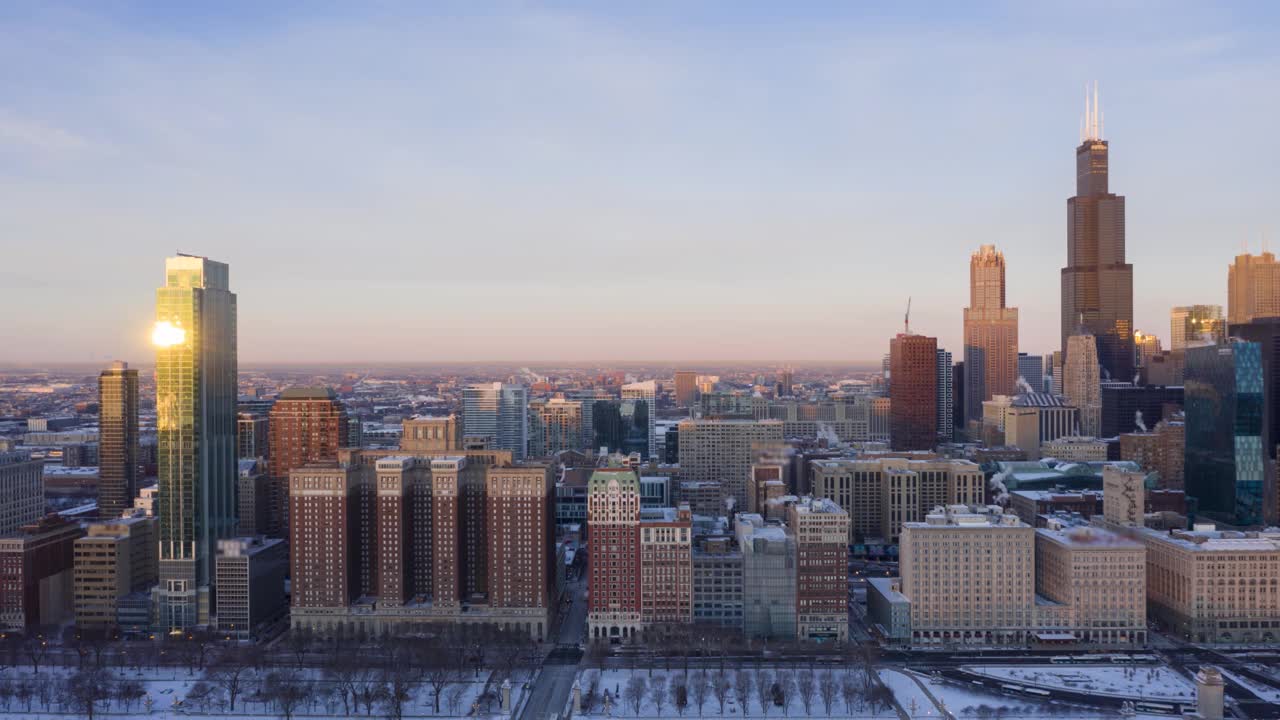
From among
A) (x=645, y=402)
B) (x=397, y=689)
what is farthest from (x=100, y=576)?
(x=645, y=402)

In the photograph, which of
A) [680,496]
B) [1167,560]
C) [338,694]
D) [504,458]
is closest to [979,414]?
[680,496]

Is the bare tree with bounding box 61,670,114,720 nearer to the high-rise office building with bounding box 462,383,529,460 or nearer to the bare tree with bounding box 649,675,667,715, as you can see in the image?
the bare tree with bounding box 649,675,667,715

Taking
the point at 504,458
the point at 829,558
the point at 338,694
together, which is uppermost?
the point at 504,458

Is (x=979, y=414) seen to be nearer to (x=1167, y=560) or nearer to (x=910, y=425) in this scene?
(x=910, y=425)

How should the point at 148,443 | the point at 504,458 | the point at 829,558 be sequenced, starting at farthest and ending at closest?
1. the point at 148,443
2. the point at 504,458
3. the point at 829,558

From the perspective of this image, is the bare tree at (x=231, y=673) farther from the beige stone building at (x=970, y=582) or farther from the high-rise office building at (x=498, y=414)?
the high-rise office building at (x=498, y=414)

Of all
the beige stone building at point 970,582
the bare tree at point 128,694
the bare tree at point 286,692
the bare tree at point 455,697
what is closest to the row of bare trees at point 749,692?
the bare tree at point 455,697
